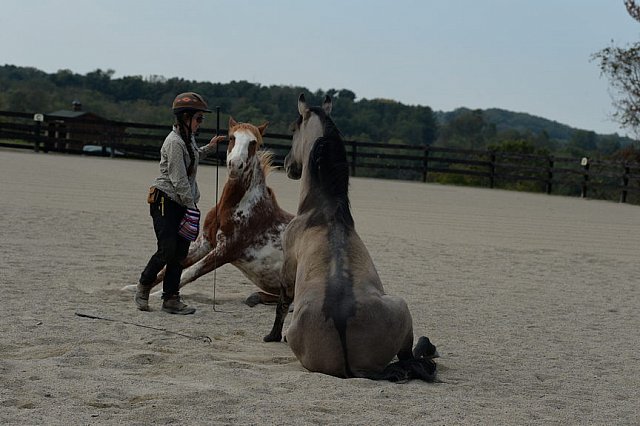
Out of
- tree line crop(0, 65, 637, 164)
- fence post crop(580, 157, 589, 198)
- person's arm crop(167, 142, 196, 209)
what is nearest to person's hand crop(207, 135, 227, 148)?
person's arm crop(167, 142, 196, 209)

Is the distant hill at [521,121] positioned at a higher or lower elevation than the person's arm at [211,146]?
higher

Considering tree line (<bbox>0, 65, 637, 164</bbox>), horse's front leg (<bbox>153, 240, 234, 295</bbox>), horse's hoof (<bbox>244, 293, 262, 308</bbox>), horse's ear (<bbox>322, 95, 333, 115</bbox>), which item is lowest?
horse's hoof (<bbox>244, 293, 262, 308</bbox>)

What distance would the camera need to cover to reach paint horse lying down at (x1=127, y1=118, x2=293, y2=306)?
28.4ft

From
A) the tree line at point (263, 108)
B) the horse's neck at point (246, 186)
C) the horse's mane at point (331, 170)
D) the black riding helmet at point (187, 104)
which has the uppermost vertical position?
the tree line at point (263, 108)

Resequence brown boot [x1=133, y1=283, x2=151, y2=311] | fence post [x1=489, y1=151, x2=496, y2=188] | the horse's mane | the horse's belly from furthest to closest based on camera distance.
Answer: fence post [x1=489, y1=151, x2=496, y2=188] < the horse's belly < brown boot [x1=133, y1=283, x2=151, y2=311] < the horse's mane

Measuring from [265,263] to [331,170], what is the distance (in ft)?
6.89

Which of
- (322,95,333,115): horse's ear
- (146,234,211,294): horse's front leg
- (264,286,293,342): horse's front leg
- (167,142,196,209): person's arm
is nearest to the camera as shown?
(264,286,293,342): horse's front leg

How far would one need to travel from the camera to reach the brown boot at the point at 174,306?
8.04m

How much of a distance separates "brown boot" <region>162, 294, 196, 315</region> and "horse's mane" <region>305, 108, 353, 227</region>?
6.39ft

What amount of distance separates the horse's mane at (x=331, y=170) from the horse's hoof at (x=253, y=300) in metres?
2.19

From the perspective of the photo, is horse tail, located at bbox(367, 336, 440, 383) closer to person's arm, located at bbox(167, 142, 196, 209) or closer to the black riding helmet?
person's arm, located at bbox(167, 142, 196, 209)

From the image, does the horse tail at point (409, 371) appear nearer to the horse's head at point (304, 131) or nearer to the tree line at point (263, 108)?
the horse's head at point (304, 131)

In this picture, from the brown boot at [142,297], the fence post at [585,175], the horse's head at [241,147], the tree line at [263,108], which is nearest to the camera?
the brown boot at [142,297]

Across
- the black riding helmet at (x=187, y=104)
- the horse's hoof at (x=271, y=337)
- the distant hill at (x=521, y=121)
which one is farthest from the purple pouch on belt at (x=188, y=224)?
the distant hill at (x=521, y=121)
